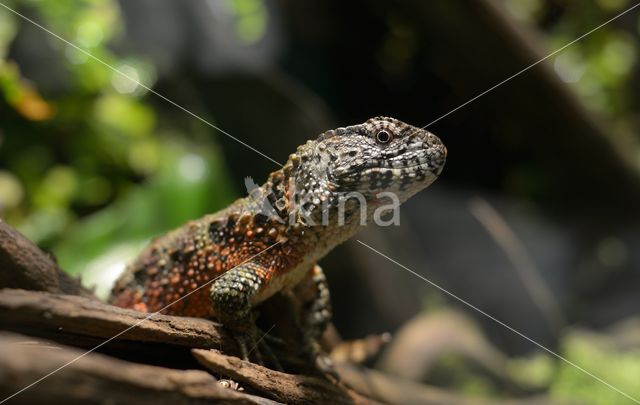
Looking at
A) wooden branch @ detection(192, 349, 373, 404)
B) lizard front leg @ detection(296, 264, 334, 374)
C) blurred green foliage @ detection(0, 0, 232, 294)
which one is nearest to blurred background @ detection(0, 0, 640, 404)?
blurred green foliage @ detection(0, 0, 232, 294)

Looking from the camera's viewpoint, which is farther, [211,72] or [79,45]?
[211,72]

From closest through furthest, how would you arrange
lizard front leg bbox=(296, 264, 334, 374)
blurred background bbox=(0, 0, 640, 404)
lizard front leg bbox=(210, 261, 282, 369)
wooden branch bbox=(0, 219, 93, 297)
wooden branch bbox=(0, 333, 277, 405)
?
1. wooden branch bbox=(0, 333, 277, 405)
2. wooden branch bbox=(0, 219, 93, 297)
3. lizard front leg bbox=(210, 261, 282, 369)
4. lizard front leg bbox=(296, 264, 334, 374)
5. blurred background bbox=(0, 0, 640, 404)

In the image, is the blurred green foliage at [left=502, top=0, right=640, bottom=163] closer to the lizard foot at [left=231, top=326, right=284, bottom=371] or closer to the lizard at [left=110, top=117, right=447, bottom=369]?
the lizard at [left=110, top=117, right=447, bottom=369]

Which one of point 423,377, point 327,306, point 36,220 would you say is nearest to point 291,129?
point 327,306

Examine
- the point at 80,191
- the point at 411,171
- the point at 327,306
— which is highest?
the point at 80,191

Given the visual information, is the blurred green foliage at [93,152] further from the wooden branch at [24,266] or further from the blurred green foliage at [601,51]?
the blurred green foliage at [601,51]

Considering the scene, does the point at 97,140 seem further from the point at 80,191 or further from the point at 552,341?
the point at 552,341

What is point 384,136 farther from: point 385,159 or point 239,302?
point 239,302
